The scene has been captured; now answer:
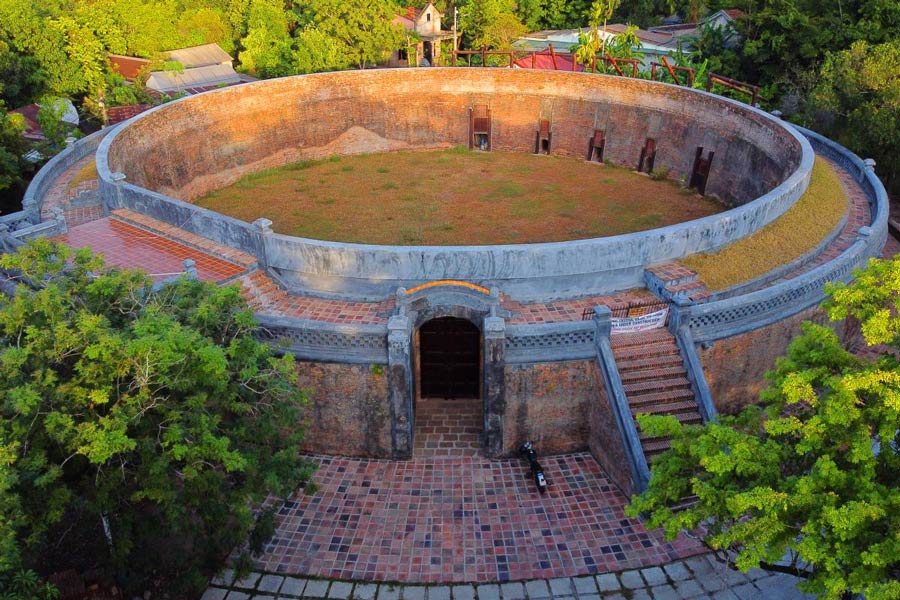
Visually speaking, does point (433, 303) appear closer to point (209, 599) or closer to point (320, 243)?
point (320, 243)

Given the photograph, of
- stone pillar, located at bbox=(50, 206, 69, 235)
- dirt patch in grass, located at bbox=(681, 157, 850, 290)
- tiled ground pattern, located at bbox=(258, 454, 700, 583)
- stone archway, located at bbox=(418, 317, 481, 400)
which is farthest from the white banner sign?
stone pillar, located at bbox=(50, 206, 69, 235)

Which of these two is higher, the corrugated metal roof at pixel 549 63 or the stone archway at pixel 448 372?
the corrugated metal roof at pixel 549 63

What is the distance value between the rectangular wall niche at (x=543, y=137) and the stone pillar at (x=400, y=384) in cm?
2117

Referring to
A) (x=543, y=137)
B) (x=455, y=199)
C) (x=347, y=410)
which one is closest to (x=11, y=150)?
(x=455, y=199)

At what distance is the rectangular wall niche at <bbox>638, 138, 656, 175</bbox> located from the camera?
30.4 meters

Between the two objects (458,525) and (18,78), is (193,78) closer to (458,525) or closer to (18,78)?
(18,78)

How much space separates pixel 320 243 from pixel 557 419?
605 centimetres

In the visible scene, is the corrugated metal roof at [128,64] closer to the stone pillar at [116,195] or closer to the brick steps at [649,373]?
the stone pillar at [116,195]

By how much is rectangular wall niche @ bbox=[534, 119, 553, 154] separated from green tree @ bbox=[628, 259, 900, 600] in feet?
79.5

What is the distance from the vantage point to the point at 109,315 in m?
10.7

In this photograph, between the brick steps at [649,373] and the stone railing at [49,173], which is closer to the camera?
the brick steps at [649,373]

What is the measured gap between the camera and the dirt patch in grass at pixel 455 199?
80.7 ft

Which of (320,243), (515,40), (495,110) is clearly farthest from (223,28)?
Result: (320,243)


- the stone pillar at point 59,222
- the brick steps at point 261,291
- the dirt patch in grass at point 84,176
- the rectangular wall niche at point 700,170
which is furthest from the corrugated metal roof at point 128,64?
the brick steps at point 261,291
